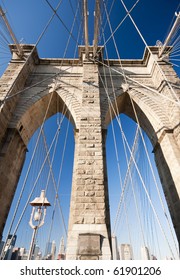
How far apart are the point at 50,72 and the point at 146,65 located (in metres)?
6.25

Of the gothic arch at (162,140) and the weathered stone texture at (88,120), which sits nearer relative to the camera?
the weathered stone texture at (88,120)

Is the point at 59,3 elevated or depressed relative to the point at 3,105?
elevated

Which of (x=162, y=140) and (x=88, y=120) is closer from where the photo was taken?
(x=88, y=120)

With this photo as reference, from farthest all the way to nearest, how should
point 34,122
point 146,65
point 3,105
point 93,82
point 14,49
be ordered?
1. point 146,65
2. point 14,49
3. point 34,122
4. point 93,82
5. point 3,105

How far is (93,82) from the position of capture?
761 centimetres

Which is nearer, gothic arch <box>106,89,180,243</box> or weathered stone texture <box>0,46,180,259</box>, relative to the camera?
weathered stone texture <box>0,46,180,259</box>

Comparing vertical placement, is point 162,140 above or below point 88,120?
above

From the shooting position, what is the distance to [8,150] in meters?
6.81
